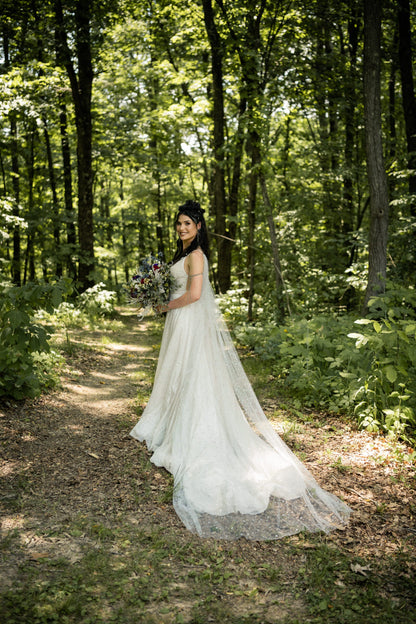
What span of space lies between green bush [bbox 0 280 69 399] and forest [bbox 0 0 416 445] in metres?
0.02

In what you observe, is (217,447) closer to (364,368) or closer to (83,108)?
(364,368)

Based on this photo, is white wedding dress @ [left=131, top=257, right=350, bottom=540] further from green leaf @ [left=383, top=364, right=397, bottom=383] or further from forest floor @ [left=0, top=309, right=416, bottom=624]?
green leaf @ [left=383, top=364, right=397, bottom=383]

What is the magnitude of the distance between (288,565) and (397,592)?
668mm

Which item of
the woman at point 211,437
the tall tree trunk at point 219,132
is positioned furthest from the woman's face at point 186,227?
the tall tree trunk at point 219,132

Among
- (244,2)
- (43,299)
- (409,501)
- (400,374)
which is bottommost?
(409,501)

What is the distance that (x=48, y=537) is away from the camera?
311 centimetres

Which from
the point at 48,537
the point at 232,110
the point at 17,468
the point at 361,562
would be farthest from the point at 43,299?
the point at 232,110

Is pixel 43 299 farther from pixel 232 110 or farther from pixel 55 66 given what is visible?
pixel 232 110

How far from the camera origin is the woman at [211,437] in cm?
351

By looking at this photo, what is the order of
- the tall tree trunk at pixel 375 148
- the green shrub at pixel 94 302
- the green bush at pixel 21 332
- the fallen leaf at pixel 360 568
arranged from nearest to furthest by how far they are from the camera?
the fallen leaf at pixel 360 568
the green bush at pixel 21 332
the tall tree trunk at pixel 375 148
the green shrub at pixel 94 302

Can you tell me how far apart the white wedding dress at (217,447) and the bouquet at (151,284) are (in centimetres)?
13

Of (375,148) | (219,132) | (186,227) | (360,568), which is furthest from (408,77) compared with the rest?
(360,568)

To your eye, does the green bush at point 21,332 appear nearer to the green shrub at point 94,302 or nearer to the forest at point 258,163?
the forest at point 258,163

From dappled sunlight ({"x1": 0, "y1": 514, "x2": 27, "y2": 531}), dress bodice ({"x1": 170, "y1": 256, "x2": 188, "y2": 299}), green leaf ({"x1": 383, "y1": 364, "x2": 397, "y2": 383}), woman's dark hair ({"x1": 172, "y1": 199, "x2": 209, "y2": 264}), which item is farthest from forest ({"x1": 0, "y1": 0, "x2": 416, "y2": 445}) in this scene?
dappled sunlight ({"x1": 0, "y1": 514, "x2": 27, "y2": 531})
